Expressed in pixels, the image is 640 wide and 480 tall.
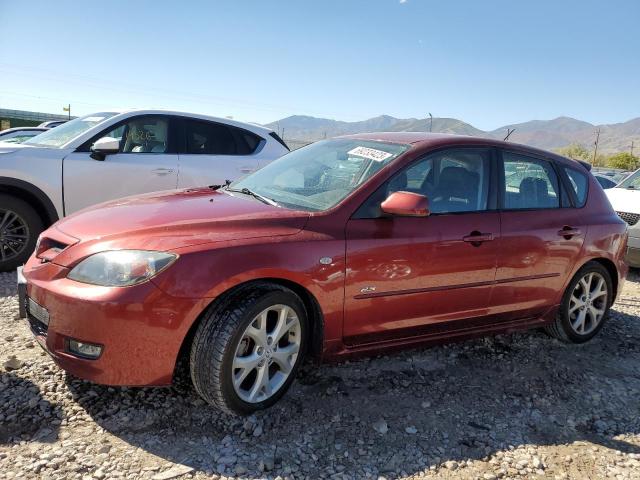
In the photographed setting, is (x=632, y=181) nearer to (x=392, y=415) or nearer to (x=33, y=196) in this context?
(x=392, y=415)

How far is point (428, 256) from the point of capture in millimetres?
3238

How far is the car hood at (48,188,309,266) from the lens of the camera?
265cm

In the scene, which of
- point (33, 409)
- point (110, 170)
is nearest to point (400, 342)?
point (33, 409)

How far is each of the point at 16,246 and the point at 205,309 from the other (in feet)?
11.3

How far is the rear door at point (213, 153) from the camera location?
5918mm

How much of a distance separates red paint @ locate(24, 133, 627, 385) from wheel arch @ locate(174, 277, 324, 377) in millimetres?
30

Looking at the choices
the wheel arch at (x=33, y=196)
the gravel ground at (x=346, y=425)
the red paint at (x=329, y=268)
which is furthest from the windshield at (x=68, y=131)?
the red paint at (x=329, y=268)

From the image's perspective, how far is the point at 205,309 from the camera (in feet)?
8.56

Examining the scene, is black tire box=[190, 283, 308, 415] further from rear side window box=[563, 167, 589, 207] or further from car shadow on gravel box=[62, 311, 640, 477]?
rear side window box=[563, 167, 589, 207]

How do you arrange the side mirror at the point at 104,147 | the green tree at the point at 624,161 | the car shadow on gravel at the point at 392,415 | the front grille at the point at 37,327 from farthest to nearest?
the green tree at the point at 624,161 → the side mirror at the point at 104,147 → the front grille at the point at 37,327 → the car shadow on gravel at the point at 392,415

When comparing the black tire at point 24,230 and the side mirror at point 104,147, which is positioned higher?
the side mirror at point 104,147

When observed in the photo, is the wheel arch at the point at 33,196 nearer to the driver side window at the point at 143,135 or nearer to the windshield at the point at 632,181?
the driver side window at the point at 143,135

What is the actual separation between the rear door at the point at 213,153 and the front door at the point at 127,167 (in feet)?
0.52

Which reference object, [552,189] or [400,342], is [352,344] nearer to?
[400,342]
